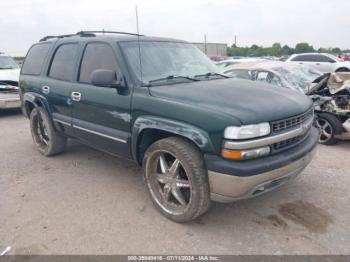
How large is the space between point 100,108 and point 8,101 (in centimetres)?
600

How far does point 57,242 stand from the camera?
2.91 m

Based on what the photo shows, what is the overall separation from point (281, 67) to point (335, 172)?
3.31 meters

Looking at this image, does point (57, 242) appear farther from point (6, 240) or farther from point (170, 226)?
point (170, 226)

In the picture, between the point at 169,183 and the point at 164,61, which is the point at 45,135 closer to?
the point at 164,61

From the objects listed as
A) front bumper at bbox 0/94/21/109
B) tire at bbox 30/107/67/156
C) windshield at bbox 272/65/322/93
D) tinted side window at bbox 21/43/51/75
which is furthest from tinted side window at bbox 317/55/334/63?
tire at bbox 30/107/67/156

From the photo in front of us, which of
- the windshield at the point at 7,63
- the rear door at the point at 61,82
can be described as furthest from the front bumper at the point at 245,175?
the windshield at the point at 7,63

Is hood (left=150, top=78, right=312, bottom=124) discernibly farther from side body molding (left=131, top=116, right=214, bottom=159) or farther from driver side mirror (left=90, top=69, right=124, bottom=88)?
driver side mirror (left=90, top=69, right=124, bottom=88)

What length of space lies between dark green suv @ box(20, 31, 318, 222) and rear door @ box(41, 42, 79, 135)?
0.05 feet

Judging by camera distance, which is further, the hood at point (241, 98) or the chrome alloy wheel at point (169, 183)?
the chrome alloy wheel at point (169, 183)

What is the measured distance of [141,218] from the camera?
331 cm

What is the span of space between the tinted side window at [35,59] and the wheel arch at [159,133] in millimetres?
2600

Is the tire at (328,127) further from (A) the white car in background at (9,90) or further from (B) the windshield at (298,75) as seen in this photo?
(A) the white car in background at (9,90)

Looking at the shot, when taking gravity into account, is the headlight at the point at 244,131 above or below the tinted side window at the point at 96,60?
below

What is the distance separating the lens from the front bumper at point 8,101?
27.6 ft
